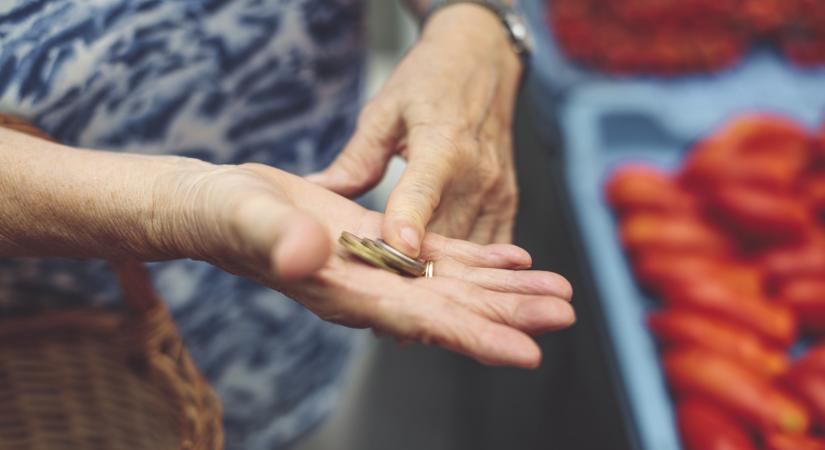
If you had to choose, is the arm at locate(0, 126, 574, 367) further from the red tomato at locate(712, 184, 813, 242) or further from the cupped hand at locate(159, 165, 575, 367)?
the red tomato at locate(712, 184, 813, 242)

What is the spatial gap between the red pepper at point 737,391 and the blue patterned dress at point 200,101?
504 mm

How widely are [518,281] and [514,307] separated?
29 mm

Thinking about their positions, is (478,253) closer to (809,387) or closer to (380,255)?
Result: (380,255)

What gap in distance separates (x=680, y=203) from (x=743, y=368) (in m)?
0.28

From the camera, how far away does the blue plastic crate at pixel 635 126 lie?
868 millimetres

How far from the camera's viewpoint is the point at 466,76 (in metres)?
0.68

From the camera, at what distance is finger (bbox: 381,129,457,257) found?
1.64ft

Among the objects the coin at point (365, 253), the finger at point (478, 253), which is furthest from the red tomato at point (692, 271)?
the coin at point (365, 253)

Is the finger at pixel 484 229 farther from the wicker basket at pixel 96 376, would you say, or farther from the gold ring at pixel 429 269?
the wicker basket at pixel 96 376

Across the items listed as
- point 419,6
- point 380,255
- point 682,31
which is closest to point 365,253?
point 380,255

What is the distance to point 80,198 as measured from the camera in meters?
0.50

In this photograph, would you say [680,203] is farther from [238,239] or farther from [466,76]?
[238,239]

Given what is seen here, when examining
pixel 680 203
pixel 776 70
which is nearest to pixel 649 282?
pixel 680 203

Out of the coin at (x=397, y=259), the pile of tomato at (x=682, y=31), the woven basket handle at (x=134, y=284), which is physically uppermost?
the pile of tomato at (x=682, y=31)
